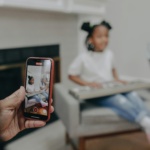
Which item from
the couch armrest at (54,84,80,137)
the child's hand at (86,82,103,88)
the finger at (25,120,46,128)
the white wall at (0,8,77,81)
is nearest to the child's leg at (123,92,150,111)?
the child's hand at (86,82,103,88)

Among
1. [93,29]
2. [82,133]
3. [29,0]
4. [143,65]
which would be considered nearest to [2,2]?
[29,0]

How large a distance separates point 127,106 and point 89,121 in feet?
0.50

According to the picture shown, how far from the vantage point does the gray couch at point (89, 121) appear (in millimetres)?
834

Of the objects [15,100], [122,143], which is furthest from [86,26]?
[15,100]

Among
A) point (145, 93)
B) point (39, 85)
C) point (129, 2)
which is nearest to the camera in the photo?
point (39, 85)

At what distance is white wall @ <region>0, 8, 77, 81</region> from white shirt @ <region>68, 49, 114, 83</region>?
144mm

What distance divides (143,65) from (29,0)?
62cm

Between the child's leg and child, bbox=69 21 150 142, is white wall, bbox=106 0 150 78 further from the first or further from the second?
the child's leg

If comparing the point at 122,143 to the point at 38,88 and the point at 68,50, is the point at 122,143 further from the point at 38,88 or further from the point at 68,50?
the point at 38,88

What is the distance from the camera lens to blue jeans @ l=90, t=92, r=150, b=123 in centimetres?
85

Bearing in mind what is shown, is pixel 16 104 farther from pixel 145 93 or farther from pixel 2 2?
pixel 145 93

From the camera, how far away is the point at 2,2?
0.67m

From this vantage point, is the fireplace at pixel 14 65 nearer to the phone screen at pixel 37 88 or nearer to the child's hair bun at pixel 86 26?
the child's hair bun at pixel 86 26

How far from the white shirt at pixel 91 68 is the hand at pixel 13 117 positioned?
0.62m
